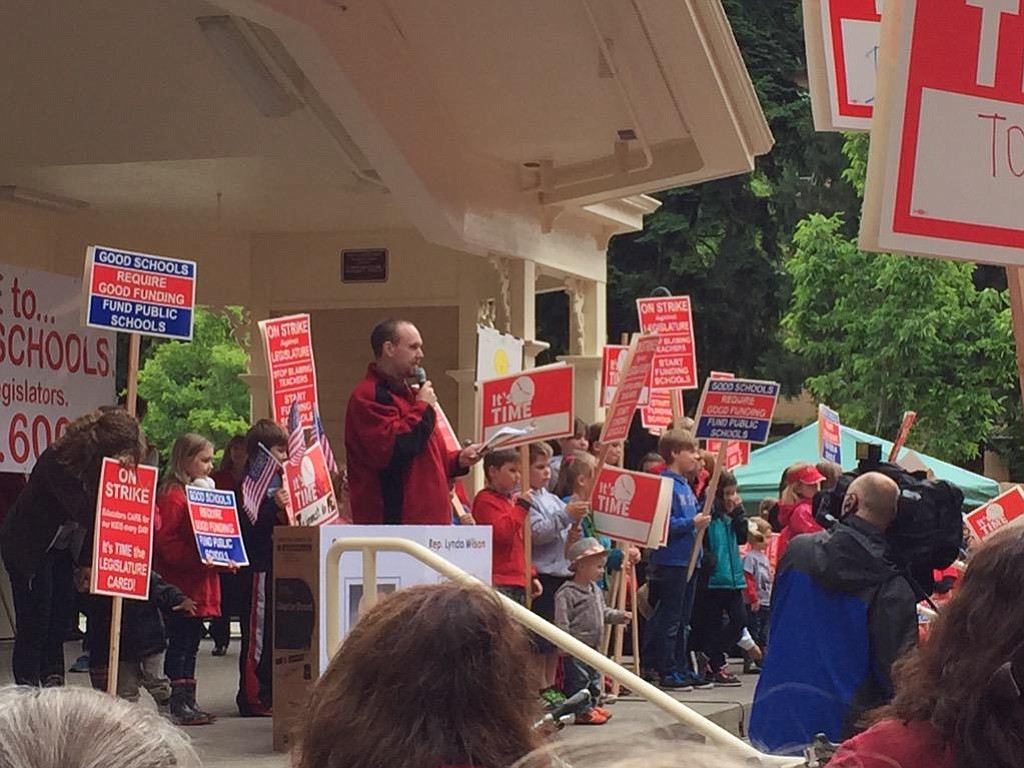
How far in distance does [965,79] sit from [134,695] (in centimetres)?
601

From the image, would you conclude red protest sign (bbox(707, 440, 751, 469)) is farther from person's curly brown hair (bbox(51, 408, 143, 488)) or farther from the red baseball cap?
person's curly brown hair (bbox(51, 408, 143, 488))

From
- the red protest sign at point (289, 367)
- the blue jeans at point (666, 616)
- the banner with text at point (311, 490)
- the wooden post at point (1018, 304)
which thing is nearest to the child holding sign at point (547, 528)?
the red protest sign at point (289, 367)

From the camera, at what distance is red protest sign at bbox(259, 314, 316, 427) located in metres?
10.4

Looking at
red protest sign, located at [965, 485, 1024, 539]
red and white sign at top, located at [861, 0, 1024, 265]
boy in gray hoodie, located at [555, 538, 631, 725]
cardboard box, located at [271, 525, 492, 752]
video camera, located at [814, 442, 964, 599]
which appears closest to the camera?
red and white sign at top, located at [861, 0, 1024, 265]

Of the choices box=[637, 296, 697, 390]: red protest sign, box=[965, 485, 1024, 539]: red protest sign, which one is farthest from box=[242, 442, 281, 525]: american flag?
box=[637, 296, 697, 390]: red protest sign

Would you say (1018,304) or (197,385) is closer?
(1018,304)

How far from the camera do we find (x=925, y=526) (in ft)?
18.0

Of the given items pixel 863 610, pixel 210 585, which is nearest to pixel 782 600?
pixel 863 610

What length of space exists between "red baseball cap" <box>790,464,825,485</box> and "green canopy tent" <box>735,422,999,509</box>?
7278 mm

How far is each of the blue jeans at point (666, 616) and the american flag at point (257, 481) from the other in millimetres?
3443

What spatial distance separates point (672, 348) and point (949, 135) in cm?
1056

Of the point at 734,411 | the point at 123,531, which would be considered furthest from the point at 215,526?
the point at 734,411

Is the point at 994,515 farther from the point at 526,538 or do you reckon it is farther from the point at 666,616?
the point at 526,538

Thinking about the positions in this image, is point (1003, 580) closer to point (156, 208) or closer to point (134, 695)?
point (134, 695)
